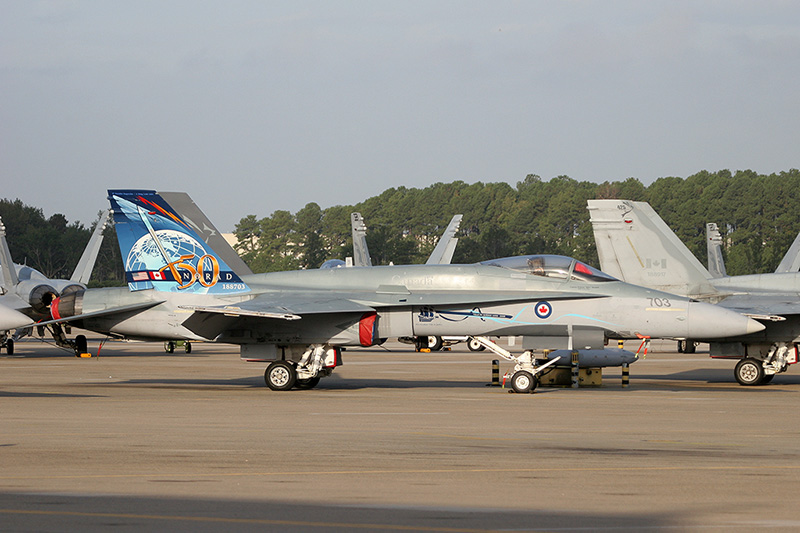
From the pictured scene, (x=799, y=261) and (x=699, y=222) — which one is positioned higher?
(x=699, y=222)

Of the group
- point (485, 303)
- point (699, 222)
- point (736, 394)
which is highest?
point (699, 222)

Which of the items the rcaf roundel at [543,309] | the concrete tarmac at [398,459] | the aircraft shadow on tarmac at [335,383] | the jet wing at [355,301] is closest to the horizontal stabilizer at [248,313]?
the jet wing at [355,301]

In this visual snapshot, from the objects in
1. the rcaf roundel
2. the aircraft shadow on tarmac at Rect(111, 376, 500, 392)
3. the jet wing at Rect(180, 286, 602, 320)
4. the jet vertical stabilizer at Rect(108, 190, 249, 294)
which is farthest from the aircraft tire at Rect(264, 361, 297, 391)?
the rcaf roundel

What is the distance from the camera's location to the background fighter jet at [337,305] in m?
18.0

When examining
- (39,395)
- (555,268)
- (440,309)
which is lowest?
(39,395)

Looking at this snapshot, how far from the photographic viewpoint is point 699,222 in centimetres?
10762

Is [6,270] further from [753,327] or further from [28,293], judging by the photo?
[753,327]

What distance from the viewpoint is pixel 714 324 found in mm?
17766

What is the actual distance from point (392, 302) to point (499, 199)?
11717 cm

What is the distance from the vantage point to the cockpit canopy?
18406 millimetres

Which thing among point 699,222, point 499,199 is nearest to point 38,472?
point 699,222

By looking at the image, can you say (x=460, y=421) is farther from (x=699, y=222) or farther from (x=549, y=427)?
(x=699, y=222)

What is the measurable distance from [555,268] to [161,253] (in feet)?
27.3

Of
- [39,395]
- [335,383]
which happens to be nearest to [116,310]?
[39,395]
